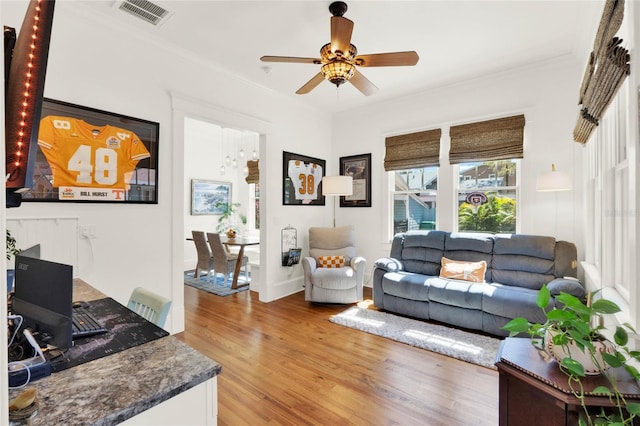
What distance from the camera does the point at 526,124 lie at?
12.1 feet

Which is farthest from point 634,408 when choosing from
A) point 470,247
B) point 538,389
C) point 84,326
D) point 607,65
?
point 470,247

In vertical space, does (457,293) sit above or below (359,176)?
below

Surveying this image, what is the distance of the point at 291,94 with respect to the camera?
14.8 feet

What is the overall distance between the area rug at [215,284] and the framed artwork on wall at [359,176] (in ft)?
7.57

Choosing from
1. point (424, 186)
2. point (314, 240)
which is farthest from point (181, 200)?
point (424, 186)

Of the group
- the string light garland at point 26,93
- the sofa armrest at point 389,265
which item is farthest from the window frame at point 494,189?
the string light garland at point 26,93

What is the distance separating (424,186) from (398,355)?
2.63 m

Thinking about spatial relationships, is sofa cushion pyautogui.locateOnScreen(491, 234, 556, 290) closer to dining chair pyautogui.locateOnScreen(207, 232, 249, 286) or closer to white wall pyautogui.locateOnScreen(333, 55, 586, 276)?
white wall pyautogui.locateOnScreen(333, 55, 586, 276)

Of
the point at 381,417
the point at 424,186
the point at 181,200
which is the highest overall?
the point at 424,186

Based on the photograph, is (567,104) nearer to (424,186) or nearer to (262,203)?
(424,186)

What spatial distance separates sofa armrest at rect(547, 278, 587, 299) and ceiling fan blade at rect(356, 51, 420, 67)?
7.88 feet

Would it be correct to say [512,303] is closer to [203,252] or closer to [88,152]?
[88,152]

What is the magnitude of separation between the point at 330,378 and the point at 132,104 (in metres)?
3.08

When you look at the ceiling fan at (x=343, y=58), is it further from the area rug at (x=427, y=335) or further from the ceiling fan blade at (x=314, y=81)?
the area rug at (x=427, y=335)
